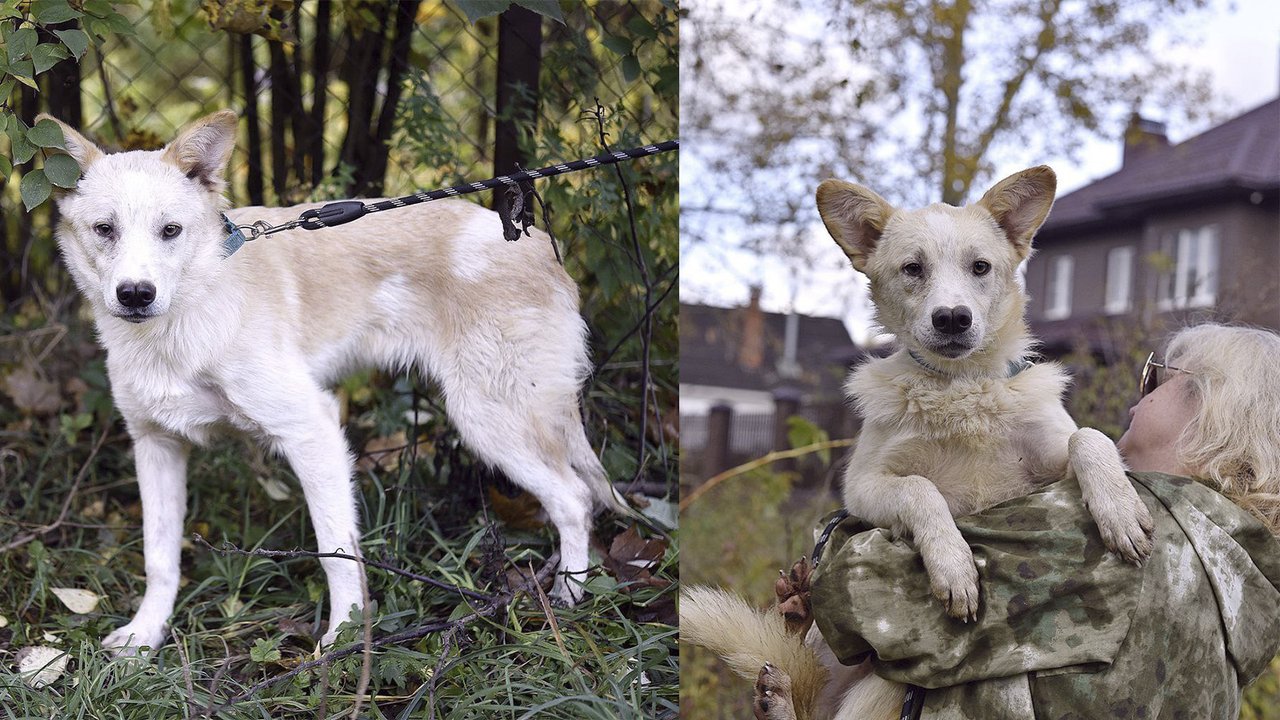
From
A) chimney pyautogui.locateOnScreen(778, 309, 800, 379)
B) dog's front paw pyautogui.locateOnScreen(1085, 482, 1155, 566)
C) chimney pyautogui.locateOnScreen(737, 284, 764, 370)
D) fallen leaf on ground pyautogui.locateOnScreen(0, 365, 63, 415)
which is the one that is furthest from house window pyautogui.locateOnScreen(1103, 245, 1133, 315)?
fallen leaf on ground pyautogui.locateOnScreen(0, 365, 63, 415)

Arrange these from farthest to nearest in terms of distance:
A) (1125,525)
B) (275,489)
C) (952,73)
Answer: (952,73)
(275,489)
(1125,525)

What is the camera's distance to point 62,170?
2.50 meters

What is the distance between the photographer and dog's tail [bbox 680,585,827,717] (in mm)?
2191

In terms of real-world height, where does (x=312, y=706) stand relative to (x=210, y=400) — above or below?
below

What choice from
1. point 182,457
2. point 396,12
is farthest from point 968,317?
point 396,12

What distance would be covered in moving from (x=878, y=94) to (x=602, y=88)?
194 cm

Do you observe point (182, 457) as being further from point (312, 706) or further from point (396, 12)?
point (396, 12)

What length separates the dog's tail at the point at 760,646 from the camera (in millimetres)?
2191

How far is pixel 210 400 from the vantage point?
275 cm

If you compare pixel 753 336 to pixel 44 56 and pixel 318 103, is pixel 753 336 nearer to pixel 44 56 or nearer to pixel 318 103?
pixel 318 103

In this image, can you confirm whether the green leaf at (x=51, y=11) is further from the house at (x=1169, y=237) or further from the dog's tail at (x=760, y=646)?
the house at (x=1169, y=237)

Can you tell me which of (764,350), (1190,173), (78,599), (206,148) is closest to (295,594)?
(78,599)

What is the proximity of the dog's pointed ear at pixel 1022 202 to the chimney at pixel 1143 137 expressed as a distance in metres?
3.17

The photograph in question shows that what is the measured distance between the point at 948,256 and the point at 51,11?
2.25 meters
